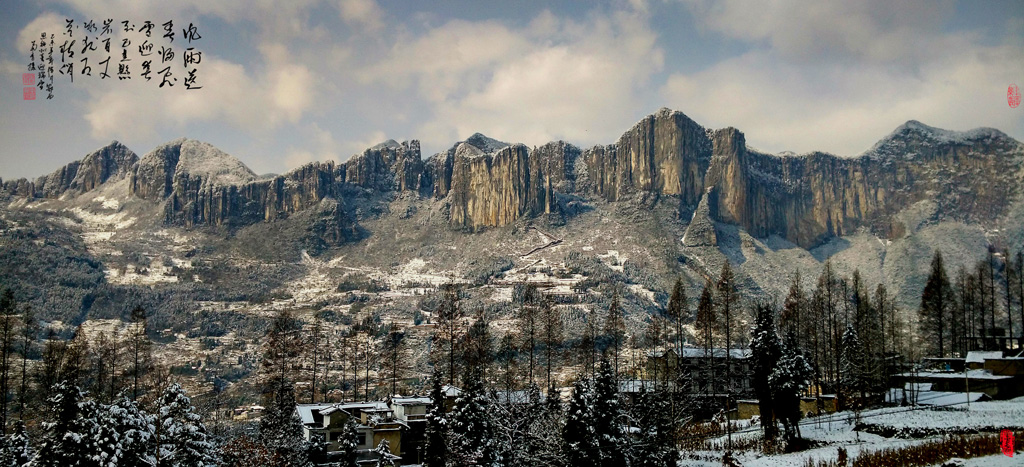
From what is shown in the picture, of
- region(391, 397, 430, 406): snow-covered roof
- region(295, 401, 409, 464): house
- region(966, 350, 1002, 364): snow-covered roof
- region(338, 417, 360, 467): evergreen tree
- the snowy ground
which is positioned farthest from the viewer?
region(391, 397, 430, 406): snow-covered roof

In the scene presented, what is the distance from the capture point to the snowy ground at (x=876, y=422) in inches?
1625

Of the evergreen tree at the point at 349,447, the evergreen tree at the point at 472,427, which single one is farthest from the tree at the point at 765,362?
the evergreen tree at the point at 349,447

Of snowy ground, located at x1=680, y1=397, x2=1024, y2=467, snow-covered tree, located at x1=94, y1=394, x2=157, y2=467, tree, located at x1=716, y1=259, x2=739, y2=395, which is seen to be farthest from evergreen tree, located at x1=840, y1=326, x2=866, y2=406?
snow-covered tree, located at x1=94, y1=394, x2=157, y2=467

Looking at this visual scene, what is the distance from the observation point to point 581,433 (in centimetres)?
3434

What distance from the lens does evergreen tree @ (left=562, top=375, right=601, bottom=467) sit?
3403 cm

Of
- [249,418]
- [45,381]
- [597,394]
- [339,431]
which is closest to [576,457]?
[597,394]

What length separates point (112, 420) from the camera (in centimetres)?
3312

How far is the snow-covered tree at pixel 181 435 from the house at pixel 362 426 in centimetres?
1870

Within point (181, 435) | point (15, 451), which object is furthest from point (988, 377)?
point (15, 451)

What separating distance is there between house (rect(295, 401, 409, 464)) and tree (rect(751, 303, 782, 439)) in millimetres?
28505

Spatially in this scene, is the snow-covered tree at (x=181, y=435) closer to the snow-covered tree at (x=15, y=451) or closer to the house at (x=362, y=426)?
the snow-covered tree at (x=15, y=451)

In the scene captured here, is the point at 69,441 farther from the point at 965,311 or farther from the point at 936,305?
the point at 965,311

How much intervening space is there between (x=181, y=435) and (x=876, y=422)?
43.4 m

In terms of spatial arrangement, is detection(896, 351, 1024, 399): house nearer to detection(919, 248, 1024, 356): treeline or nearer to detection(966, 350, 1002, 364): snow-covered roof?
detection(966, 350, 1002, 364): snow-covered roof
